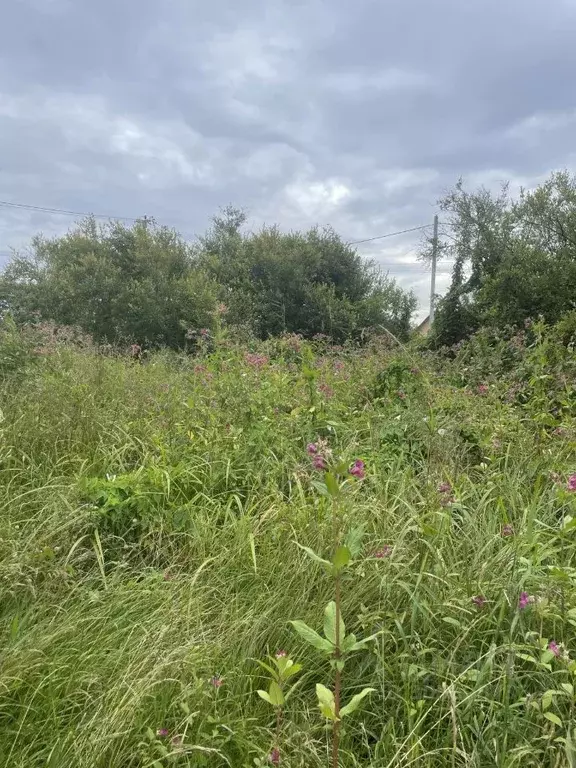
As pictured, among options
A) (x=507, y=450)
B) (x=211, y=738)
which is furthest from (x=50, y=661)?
(x=507, y=450)

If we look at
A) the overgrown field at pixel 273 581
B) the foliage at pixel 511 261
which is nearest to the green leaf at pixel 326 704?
the overgrown field at pixel 273 581

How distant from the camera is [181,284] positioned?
12.7 meters

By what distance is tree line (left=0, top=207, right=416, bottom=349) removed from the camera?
1297cm

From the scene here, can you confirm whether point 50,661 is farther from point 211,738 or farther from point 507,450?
point 507,450

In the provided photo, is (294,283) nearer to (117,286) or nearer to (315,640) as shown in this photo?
(117,286)

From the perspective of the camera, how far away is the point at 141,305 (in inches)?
512

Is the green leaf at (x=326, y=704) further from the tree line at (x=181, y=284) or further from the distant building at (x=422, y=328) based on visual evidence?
the tree line at (x=181, y=284)

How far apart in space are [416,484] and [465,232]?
33.7ft

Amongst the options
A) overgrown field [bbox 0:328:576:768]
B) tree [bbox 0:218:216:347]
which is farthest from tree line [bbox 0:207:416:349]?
overgrown field [bbox 0:328:576:768]

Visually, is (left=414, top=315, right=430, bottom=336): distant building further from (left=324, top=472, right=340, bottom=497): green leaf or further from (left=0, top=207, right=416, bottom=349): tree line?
(left=324, top=472, right=340, bottom=497): green leaf

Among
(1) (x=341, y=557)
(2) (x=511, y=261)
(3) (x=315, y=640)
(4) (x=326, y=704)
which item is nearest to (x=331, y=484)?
(1) (x=341, y=557)

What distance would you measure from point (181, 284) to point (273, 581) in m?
11.6

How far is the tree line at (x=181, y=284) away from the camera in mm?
12969

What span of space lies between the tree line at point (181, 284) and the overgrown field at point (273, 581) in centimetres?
970
